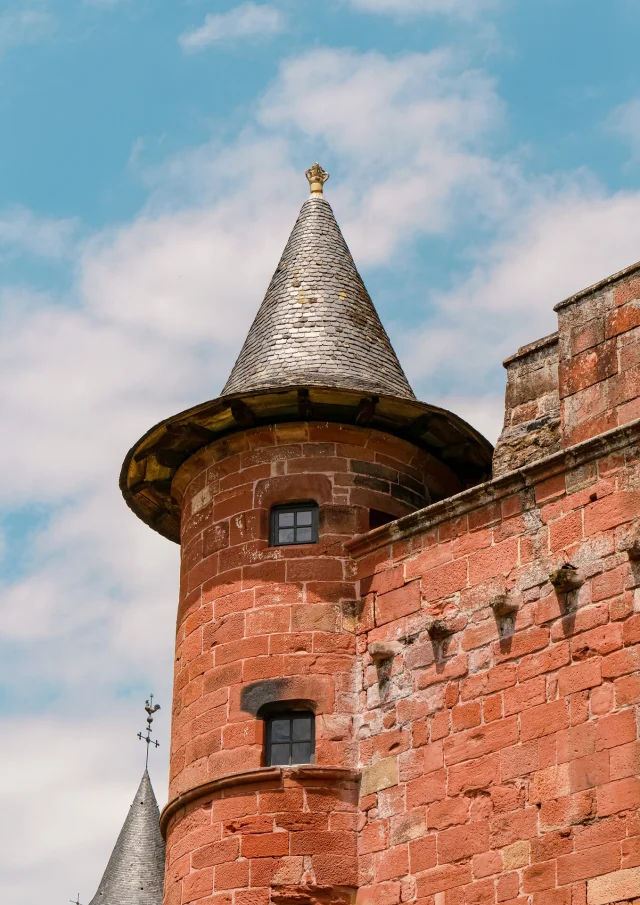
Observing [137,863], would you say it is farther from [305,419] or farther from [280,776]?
[280,776]

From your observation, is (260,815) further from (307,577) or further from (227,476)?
(227,476)

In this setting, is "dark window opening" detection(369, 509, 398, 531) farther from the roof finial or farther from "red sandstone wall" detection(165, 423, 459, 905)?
the roof finial

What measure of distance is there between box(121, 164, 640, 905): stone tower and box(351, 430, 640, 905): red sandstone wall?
0.02m

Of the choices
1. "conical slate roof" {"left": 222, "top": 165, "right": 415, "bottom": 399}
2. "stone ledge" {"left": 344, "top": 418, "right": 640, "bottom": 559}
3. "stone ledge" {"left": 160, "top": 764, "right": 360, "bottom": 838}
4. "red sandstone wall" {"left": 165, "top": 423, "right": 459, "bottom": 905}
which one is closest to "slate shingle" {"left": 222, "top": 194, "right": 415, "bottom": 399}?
"conical slate roof" {"left": 222, "top": 165, "right": 415, "bottom": 399}

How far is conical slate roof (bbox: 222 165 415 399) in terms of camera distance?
17.7 m

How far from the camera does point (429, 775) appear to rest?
595 inches

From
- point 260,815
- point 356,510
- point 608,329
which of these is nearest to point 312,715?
point 260,815

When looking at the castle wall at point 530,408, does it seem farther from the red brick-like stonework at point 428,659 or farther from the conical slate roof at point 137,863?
the conical slate roof at point 137,863

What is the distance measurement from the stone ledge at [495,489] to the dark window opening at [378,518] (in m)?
0.42

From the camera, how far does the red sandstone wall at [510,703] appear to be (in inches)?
539

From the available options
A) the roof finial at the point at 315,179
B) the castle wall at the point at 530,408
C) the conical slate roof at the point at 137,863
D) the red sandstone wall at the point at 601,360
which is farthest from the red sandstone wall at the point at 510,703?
the conical slate roof at the point at 137,863

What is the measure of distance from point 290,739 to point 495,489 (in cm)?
290

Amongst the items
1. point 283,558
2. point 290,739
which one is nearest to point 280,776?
point 290,739

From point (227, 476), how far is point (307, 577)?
151cm
